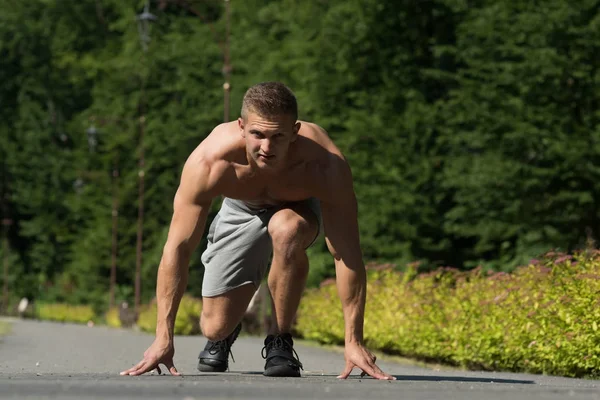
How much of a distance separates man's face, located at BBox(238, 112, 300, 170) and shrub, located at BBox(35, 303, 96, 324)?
1632 inches

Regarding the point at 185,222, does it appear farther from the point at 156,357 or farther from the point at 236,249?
the point at 236,249

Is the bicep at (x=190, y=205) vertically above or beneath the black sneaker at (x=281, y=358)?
above

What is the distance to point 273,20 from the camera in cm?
4319

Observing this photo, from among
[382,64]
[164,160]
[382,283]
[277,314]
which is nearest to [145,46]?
[164,160]

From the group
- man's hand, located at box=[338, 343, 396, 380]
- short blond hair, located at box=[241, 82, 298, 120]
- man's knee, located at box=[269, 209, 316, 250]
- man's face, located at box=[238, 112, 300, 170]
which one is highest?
short blond hair, located at box=[241, 82, 298, 120]

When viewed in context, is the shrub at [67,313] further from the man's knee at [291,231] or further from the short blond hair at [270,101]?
the short blond hair at [270,101]

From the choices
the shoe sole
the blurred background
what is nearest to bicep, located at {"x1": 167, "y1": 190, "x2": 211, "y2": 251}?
the shoe sole

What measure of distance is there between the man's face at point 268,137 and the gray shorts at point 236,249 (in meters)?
1.00

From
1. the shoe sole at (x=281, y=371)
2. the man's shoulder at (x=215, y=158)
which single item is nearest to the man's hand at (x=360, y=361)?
the shoe sole at (x=281, y=371)

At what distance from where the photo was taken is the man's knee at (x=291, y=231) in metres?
8.10

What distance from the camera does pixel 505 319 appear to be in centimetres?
1103

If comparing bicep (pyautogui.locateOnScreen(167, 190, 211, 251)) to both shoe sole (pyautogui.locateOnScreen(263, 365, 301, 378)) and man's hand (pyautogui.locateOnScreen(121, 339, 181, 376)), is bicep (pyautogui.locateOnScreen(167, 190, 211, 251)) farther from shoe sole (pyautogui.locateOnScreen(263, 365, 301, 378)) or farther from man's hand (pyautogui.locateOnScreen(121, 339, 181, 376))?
shoe sole (pyautogui.locateOnScreen(263, 365, 301, 378))

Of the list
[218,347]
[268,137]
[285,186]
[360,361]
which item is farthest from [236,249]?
[360,361]

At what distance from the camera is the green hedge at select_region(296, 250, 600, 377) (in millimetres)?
9617
